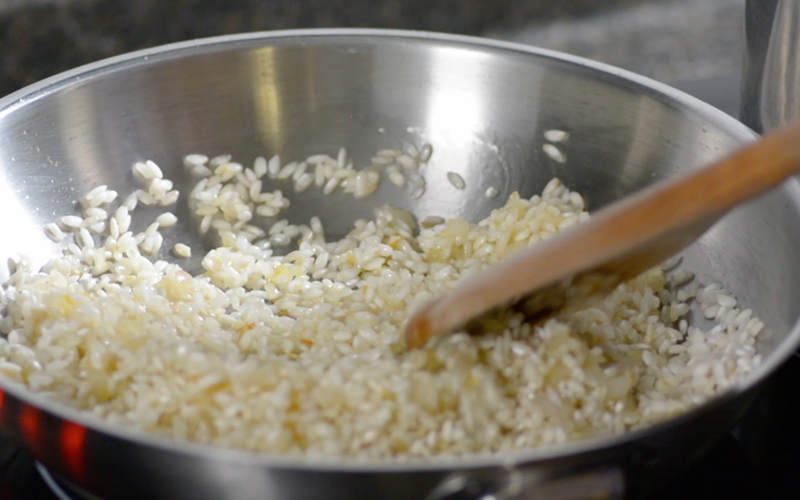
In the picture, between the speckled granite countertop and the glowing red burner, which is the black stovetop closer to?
the glowing red burner

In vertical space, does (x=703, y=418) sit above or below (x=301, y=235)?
above

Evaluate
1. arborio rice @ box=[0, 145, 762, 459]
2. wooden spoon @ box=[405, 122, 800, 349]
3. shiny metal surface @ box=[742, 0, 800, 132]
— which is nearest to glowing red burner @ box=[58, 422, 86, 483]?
arborio rice @ box=[0, 145, 762, 459]

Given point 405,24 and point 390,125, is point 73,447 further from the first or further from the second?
point 405,24

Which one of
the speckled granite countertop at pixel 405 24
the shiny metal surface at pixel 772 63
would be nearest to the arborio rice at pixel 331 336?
the shiny metal surface at pixel 772 63

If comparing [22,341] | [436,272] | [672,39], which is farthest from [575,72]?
[672,39]

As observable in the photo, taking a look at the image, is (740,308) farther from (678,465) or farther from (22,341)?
(22,341)

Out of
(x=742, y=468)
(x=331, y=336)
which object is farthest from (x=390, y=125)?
(x=742, y=468)
